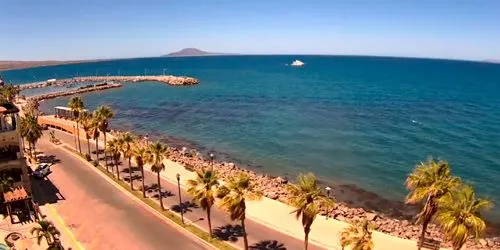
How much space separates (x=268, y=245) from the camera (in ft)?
134

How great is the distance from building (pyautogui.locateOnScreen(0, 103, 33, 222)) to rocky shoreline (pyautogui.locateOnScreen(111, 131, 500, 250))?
24.4m

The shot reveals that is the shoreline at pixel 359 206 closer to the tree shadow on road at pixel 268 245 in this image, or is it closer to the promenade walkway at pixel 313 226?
the promenade walkway at pixel 313 226

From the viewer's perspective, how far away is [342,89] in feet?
634

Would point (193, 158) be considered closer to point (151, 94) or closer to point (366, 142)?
point (366, 142)

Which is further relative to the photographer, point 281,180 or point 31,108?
point 31,108

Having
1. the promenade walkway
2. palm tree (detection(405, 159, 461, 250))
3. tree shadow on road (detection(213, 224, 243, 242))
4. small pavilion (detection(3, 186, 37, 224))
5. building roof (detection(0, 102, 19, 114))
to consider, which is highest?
building roof (detection(0, 102, 19, 114))

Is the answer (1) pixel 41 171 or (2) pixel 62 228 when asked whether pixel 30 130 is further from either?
(2) pixel 62 228

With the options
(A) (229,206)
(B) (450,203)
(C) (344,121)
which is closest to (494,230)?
(B) (450,203)

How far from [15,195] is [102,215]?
10.2 meters

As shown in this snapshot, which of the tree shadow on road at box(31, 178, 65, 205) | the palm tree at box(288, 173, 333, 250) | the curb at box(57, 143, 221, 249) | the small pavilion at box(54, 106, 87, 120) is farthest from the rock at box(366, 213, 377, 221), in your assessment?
the small pavilion at box(54, 106, 87, 120)

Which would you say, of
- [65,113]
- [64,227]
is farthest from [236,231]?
[65,113]

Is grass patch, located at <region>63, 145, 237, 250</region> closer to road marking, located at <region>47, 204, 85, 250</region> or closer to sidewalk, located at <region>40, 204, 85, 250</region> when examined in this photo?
road marking, located at <region>47, 204, 85, 250</region>

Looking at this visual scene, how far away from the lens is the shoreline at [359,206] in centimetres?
4781

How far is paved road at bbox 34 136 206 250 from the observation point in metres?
41.2
